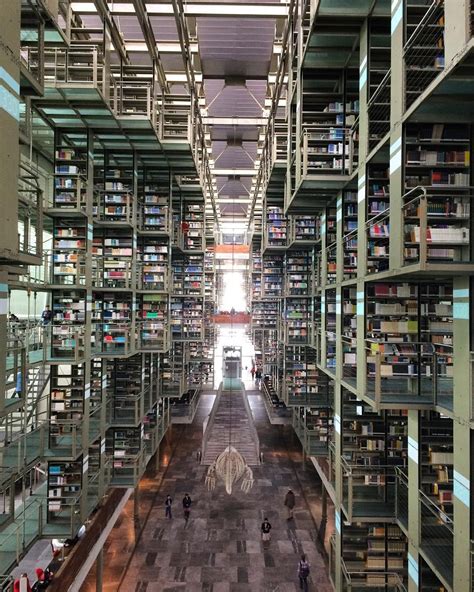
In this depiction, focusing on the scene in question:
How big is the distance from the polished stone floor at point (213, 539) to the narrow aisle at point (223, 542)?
18mm

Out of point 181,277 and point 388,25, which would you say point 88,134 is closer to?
point 388,25

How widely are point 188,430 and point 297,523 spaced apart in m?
6.97

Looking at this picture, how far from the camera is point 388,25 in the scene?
4.93 m

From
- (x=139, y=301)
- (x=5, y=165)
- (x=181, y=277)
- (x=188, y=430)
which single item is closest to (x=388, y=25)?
(x=5, y=165)

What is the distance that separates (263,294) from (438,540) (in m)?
9.66

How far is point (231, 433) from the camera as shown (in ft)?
40.6

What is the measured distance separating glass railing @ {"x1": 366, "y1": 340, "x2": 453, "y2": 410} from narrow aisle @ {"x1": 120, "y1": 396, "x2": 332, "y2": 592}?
15.6ft

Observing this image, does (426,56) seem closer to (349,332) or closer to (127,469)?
(349,332)

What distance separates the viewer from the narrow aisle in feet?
24.9

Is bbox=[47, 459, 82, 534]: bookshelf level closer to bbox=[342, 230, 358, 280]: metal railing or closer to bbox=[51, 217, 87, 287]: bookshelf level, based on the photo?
bbox=[51, 217, 87, 287]: bookshelf level

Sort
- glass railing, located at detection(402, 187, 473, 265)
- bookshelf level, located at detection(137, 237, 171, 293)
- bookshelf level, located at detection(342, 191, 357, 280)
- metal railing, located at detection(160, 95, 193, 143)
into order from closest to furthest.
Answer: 1. glass railing, located at detection(402, 187, 473, 265)
2. bookshelf level, located at detection(342, 191, 357, 280)
3. metal railing, located at detection(160, 95, 193, 143)
4. bookshelf level, located at detection(137, 237, 171, 293)

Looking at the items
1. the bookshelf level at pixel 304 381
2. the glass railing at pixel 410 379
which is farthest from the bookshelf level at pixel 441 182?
the bookshelf level at pixel 304 381

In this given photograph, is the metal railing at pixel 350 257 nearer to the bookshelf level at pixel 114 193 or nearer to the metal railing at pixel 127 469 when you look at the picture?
the bookshelf level at pixel 114 193

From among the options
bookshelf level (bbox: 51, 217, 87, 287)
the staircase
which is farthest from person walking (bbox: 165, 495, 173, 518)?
bookshelf level (bbox: 51, 217, 87, 287)
